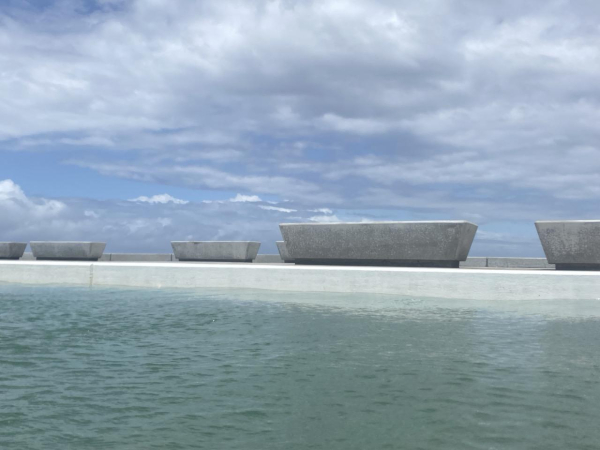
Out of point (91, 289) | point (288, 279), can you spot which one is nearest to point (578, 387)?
point (288, 279)

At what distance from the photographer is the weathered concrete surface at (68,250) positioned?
22.2 m

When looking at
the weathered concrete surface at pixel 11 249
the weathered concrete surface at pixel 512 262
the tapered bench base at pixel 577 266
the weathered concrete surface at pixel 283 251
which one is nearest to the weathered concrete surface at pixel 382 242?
the tapered bench base at pixel 577 266

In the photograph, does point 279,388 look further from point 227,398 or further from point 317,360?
point 317,360

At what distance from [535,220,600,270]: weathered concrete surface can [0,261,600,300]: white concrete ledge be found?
62.2 inches

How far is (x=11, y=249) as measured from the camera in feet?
76.7

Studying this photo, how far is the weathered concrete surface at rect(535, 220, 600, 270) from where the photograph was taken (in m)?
13.9

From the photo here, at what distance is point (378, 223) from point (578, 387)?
1029 cm

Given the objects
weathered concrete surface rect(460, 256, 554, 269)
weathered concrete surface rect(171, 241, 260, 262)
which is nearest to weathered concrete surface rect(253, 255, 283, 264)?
weathered concrete surface rect(171, 241, 260, 262)

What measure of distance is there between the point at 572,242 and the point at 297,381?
1179 centimetres

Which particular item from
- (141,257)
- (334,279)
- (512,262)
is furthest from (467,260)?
(141,257)

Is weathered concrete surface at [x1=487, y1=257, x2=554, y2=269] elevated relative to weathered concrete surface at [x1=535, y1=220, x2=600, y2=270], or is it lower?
lower

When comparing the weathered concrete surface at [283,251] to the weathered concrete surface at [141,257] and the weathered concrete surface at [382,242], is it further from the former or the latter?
the weathered concrete surface at [382,242]

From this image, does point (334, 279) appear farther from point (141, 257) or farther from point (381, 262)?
point (141, 257)

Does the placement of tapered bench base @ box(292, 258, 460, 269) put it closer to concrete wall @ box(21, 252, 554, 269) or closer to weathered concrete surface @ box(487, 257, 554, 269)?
concrete wall @ box(21, 252, 554, 269)
